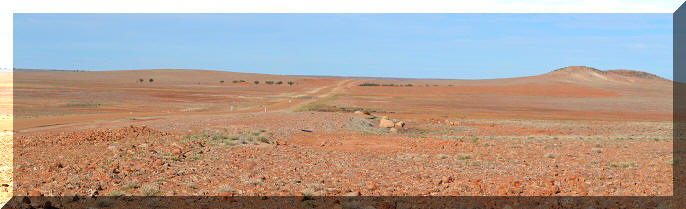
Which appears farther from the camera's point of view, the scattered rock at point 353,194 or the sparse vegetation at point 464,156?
the sparse vegetation at point 464,156

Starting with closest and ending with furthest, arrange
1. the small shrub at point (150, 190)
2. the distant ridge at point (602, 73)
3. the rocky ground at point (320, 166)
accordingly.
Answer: the small shrub at point (150, 190) → the rocky ground at point (320, 166) → the distant ridge at point (602, 73)

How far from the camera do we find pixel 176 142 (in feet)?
→ 55.9

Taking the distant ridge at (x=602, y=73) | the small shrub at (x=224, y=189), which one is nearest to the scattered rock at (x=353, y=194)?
the small shrub at (x=224, y=189)

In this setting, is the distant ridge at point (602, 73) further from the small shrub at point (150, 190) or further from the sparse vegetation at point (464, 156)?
the small shrub at point (150, 190)

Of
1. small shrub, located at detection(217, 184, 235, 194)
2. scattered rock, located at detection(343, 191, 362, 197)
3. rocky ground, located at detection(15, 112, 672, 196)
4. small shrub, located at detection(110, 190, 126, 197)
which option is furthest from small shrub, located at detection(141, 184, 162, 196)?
scattered rock, located at detection(343, 191, 362, 197)

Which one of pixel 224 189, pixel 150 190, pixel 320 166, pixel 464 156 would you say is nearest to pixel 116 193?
pixel 150 190

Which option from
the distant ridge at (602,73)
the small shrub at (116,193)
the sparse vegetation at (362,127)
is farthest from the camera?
the distant ridge at (602,73)

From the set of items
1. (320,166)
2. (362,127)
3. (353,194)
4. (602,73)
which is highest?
(602,73)

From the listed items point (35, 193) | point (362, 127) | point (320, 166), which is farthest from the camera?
point (362, 127)

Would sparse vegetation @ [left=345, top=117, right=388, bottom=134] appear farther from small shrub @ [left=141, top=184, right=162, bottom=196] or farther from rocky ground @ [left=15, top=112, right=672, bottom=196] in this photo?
small shrub @ [left=141, top=184, right=162, bottom=196]

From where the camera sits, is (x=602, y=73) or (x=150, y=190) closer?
(x=150, y=190)

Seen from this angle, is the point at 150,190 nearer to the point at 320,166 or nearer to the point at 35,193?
the point at 35,193

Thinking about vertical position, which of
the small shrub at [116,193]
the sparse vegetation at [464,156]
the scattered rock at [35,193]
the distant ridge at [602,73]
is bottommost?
the small shrub at [116,193]

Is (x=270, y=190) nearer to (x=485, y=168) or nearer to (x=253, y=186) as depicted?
(x=253, y=186)
